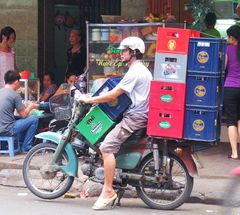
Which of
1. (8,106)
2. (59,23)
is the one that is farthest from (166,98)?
(59,23)

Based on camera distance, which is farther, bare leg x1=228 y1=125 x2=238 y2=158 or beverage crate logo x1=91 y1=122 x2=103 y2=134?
bare leg x1=228 y1=125 x2=238 y2=158

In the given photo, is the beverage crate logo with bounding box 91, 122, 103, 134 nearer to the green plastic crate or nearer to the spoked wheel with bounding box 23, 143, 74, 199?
the green plastic crate

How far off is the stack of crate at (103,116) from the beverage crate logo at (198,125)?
734 millimetres

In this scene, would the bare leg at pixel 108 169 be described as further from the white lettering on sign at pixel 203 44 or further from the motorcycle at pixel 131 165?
the white lettering on sign at pixel 203 44

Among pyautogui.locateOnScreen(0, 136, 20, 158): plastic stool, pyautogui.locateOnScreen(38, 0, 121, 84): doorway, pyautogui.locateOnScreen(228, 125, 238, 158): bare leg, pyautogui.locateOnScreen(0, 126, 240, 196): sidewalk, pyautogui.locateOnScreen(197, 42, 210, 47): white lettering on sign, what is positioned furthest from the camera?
pyautogui.locateOnScreen(38, 0, 121, 84): doorway

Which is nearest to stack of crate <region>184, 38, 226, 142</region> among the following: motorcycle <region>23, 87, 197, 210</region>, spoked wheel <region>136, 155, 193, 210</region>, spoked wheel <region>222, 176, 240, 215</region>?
motorcycle <region>23, 87, 197, 210</region>

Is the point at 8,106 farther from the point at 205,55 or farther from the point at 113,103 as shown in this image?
the point at 205,55

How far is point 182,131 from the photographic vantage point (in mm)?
6691

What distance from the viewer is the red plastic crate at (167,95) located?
22.0 feet

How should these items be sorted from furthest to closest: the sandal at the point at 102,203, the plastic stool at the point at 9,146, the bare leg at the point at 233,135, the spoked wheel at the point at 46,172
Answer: the plastic stool at the point at 9,146 → the bare leg at the point at 233,135 → the spoked wheel at the point at 46,172 → the sandal at the point at 102,203

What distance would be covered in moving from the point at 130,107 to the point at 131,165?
24.9 inches

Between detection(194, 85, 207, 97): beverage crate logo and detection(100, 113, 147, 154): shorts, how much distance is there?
2.23ft

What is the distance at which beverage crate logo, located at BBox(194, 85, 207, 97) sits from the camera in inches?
263

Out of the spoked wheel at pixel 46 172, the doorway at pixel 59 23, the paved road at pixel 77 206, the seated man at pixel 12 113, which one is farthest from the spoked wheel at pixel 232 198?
the doorway at pixel 59 23
